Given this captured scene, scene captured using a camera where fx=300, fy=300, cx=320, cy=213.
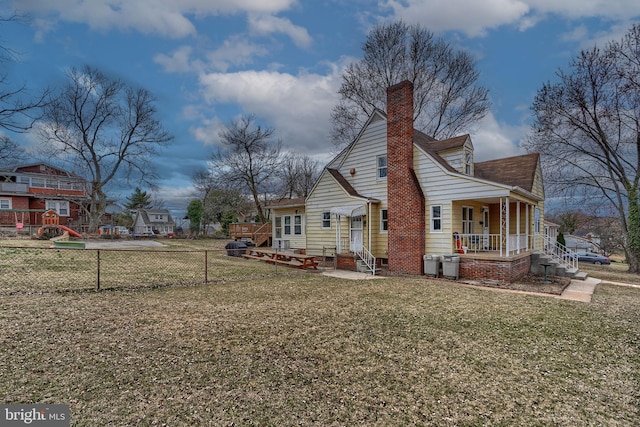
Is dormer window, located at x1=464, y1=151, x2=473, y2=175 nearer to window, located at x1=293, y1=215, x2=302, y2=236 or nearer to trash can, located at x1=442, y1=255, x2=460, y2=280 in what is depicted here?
trash can, located at x1=442, y1=255, x2=460, y2=280

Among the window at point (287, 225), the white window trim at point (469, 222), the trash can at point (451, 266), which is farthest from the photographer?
the window at point (287, 225)

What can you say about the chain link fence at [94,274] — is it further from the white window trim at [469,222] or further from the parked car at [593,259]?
the parked car at [593,259]

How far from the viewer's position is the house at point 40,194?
33100mm

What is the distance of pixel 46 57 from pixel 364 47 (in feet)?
67.8

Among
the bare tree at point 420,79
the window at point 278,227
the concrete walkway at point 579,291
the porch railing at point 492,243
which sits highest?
the bare tree at point 420,79

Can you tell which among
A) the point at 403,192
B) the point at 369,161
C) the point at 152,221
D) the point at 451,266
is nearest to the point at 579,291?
the point at 451,266

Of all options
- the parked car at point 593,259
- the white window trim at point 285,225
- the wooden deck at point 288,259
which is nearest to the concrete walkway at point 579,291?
the wooden deck at point 288,259

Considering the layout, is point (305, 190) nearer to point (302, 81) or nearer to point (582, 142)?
point (302, 81)

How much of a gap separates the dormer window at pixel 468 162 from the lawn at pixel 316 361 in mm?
8104

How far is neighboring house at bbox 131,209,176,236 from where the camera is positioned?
51.8 meters

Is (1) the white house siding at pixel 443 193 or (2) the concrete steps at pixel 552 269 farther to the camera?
(2) the concrete steps at pixel 552 269

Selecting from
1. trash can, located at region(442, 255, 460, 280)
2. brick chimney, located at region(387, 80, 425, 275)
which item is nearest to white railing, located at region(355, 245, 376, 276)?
brick chimney, located at region(387, 80, 425, 275)

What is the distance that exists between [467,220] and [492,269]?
315cm

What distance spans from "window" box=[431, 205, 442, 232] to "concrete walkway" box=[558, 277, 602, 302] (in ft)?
14.8
